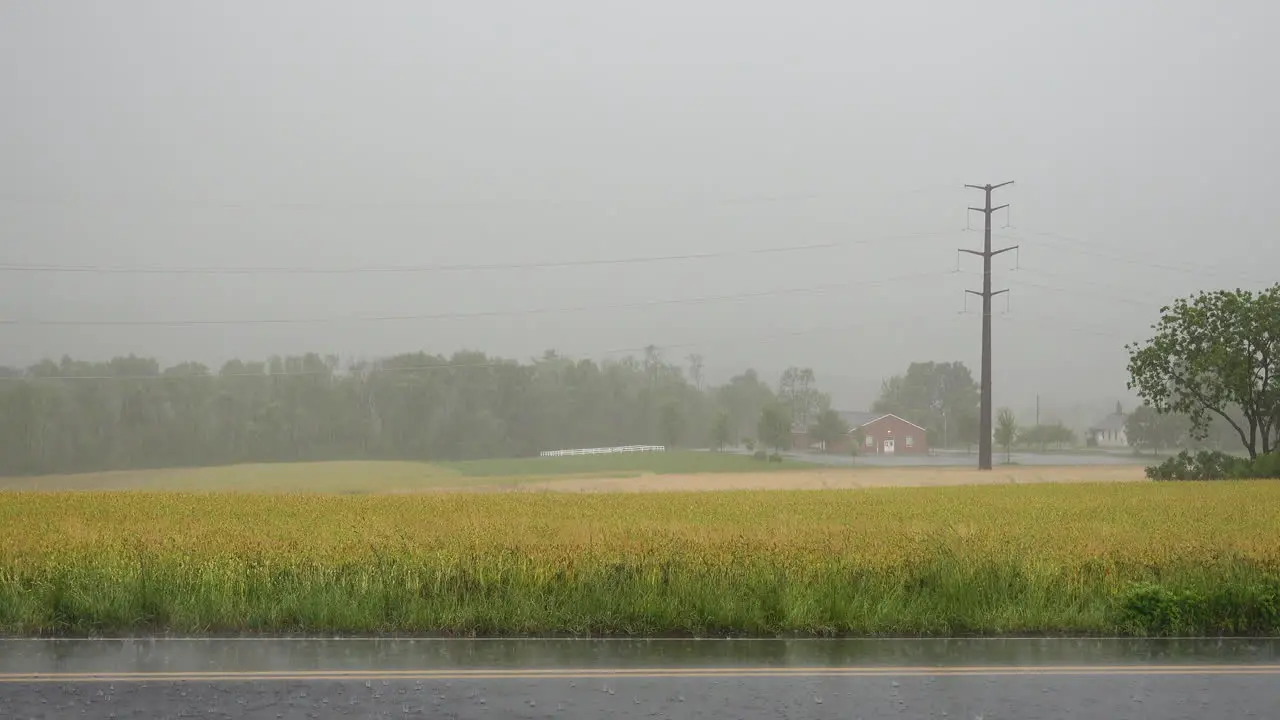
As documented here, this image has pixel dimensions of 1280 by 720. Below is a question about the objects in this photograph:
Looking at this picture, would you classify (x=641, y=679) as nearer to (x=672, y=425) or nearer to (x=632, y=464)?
(x=632, y=464)

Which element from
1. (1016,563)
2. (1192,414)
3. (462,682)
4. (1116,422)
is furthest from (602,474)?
(1116,422)

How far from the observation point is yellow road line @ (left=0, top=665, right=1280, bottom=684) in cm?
980

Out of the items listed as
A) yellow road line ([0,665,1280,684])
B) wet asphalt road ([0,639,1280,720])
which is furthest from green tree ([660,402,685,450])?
yellow road line ([0,665,1280,684])

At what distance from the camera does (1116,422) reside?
4063 inches

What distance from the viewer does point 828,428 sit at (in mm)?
77250

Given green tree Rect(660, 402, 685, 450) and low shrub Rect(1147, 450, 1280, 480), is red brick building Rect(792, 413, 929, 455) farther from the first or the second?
low shrub Rect(1147, 450, 1280, 480)

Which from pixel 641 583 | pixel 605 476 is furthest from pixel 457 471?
pixel 641 583

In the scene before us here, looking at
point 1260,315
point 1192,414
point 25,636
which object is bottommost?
point 25,636

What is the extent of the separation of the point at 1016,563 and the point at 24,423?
79891 mm

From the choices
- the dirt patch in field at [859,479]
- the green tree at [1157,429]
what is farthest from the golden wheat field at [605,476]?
the green tree at [1157,429]

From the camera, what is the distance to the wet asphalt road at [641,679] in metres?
8.80

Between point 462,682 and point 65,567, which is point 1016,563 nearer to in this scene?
point 462,682

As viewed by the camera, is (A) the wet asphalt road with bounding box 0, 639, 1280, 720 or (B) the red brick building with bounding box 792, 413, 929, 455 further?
(B) the red brick building with bounding box 792, 413, 929, 455

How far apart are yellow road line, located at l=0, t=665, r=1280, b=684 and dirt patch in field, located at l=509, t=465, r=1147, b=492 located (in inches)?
1267
